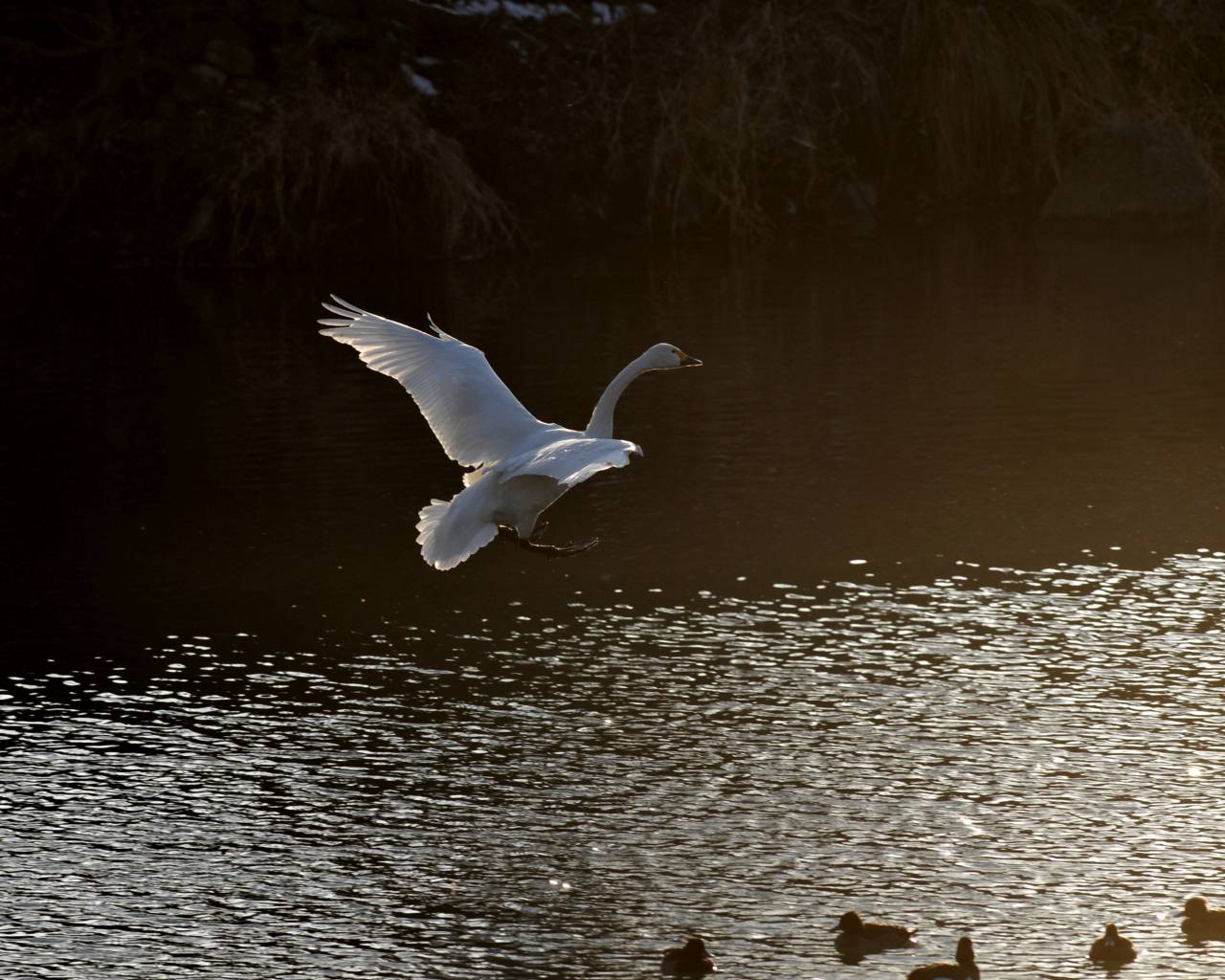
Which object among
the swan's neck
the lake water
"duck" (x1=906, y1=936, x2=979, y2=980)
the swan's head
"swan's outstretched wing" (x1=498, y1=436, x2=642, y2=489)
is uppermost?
the swan's head

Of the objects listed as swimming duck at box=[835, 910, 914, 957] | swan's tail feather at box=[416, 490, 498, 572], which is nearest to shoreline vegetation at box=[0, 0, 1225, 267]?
swan's tail feather at box=[416, 490, 498, 572]

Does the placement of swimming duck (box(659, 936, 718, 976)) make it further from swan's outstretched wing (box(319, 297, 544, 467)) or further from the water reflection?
swan's outstretched wing (box(319, 297, 544, 467))

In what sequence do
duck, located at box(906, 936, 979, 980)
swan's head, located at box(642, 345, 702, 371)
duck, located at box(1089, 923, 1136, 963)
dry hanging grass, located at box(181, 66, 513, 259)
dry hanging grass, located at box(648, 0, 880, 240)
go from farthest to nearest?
1. dry hanging grass, located at box(648, 0, 880, 240)
2. dry hanging grass, located at box(181, 66, 513, 259)
3. swan's head, located at box(642, 345, 702, 371)
4. duck, located at box(1089, 923, 1136, 963)
5. duck, located at box(906, 936, 979, 980)

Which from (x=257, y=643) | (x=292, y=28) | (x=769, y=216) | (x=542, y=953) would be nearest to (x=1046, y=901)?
(x=542, y=953)

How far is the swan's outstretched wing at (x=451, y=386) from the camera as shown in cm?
1070

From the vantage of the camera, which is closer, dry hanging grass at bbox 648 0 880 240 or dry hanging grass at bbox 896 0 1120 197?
dry hanging grass at bbox 648 0 880 240

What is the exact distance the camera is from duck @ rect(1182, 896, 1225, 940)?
7230mm

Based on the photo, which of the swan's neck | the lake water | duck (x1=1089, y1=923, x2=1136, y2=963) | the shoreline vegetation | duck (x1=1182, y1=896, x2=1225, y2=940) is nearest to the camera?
duck (x1=1089, y1=923, x2=1136, y2=963)

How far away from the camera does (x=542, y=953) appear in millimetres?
7457

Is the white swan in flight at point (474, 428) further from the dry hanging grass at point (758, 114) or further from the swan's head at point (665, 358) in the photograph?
the dry hanging grass at point (758, 114)

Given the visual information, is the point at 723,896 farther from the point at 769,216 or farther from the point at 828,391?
the point at 769,216

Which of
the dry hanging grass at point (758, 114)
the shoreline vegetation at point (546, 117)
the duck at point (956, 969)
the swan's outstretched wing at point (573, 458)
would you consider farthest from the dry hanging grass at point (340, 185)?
the duck at point (956, 969)

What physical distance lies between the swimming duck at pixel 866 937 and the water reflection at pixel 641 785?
0.06m

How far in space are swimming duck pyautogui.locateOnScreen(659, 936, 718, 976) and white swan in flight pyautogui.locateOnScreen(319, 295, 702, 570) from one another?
9.63 ft
